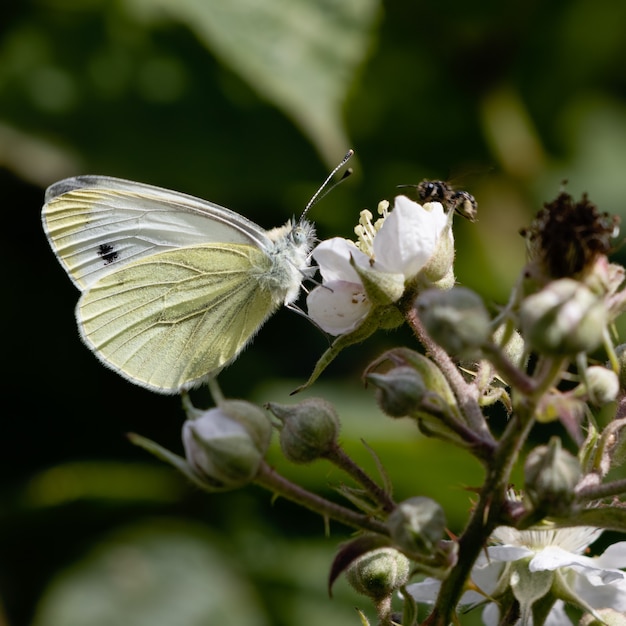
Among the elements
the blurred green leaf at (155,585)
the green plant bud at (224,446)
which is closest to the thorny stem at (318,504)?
the green plant bud at (224,446)

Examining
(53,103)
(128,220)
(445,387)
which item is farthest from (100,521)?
(445,387)

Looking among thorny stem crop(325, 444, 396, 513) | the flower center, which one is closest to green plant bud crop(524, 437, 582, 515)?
thorny stem crop(325, 444, 396, 513)

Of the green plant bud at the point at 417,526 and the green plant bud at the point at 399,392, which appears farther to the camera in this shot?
the green plant bud at the point at 399,392

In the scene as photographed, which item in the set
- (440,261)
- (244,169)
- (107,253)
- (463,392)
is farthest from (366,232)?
(244,169)

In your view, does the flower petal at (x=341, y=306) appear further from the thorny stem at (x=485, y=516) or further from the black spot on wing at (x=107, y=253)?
the black spot on wing at (x=107, y=253)

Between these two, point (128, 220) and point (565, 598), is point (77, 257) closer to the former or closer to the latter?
point (128, 220)

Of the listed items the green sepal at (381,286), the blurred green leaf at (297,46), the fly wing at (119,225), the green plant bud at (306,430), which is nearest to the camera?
the green plant bud at (306,430)

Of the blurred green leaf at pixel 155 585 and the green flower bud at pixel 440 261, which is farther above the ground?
the green flower bud at pixel 440 261
